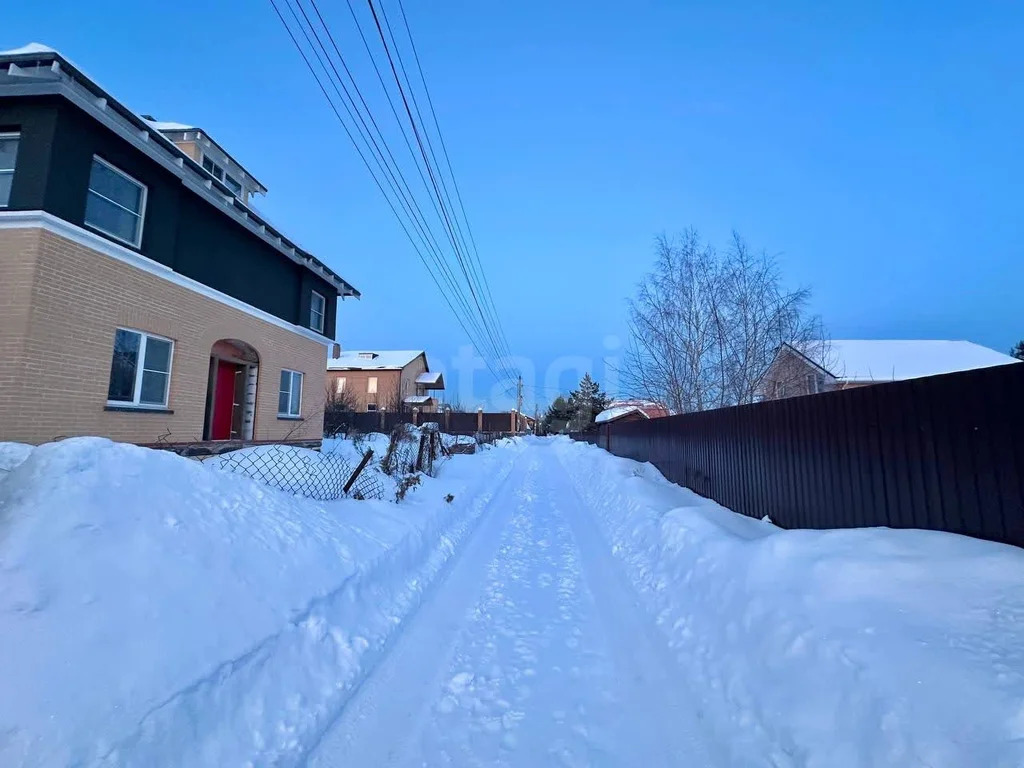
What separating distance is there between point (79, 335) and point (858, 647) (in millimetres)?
10519

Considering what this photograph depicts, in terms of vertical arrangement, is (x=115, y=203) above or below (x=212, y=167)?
below

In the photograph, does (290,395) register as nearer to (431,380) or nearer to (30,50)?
(30,50)

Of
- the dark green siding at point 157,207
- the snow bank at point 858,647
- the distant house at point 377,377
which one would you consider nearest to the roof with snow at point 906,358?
the snow bank at point 858,647

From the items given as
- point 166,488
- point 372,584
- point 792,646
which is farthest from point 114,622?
point 792,646

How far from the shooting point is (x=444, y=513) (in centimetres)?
769

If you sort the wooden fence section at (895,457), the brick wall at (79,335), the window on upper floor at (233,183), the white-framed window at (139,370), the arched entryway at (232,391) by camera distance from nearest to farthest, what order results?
the wooden fence section at (895,457)
the brick wall at (79,335)
the white-framed window at (139,370)
the arched entryway at (232,391)
the window on upper floor at (233,183)

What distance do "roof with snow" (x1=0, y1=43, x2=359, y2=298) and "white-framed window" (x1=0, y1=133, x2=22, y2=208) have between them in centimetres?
74

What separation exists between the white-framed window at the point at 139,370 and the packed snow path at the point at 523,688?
7.40 meters

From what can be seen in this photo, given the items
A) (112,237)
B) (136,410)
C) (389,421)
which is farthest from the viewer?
(389,421)

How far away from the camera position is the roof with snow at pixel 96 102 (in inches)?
270

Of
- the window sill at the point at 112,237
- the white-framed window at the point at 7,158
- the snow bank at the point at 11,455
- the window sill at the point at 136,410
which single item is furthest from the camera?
the window sill at the point at 136,410

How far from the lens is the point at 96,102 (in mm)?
7516

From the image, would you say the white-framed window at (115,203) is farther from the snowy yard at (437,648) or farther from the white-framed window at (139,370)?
the snowy yard at (437,648)

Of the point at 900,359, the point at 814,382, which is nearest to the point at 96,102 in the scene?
the point at 814,382
